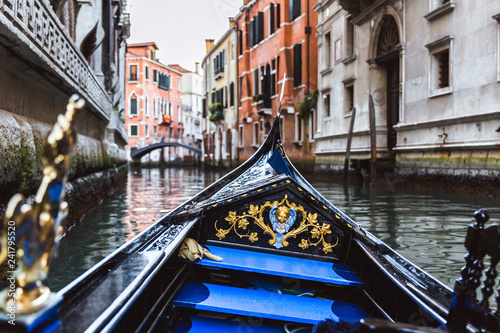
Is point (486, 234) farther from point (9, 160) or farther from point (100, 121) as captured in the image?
point (100, 121)

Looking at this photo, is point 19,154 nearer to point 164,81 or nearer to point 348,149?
point 348,149

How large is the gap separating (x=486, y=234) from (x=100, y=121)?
679 centimetres

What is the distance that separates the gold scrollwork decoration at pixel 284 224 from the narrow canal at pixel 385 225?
779 mm

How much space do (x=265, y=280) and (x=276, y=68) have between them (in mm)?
12875

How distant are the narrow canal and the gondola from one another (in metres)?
0.78

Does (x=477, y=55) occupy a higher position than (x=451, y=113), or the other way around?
(x=477, y=55)

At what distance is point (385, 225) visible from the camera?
4.04m

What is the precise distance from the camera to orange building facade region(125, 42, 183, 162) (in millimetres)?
27500

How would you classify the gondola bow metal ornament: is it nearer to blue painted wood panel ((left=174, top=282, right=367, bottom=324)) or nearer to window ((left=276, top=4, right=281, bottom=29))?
blue painted wood panel ((left=174, top=282, right=367, bottom=324))

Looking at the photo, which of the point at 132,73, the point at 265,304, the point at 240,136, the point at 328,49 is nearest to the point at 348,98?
the point at 328,49

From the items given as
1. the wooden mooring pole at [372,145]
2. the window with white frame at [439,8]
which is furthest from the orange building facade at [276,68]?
the window with white frame at [439,8]

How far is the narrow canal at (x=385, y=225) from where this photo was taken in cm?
273

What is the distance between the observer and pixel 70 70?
3520 mm

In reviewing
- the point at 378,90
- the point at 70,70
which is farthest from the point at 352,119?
the point at 70,70
